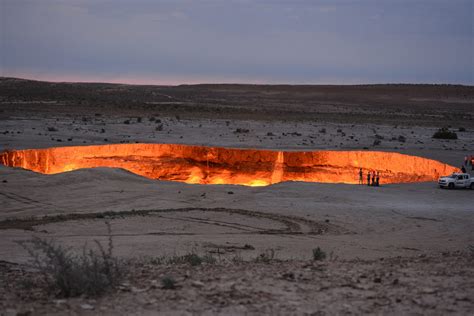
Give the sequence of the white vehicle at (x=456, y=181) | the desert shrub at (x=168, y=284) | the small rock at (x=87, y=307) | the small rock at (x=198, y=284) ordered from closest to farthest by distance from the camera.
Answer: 1. the small rock at (x=87, y=307)
2. the desert shrub at (x=168, y=284)
3. the small rock at (x=198, y=284)
4. the white vehicle at (x=456, y=181)

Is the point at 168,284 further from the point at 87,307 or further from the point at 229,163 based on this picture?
the point at 229,163

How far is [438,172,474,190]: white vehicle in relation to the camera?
27500mm

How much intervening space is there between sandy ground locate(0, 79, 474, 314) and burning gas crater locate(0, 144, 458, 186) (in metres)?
1.59

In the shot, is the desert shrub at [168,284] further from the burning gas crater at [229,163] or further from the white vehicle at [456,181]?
the burning gas crater at [229,163]

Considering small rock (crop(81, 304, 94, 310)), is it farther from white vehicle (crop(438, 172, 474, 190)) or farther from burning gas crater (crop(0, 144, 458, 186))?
burning gas crater (crop(0, 144, 458, 186))

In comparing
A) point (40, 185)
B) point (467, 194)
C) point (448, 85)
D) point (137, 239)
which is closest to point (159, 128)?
point (40, 185)

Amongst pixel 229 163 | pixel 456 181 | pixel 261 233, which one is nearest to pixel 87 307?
pixel 261 233

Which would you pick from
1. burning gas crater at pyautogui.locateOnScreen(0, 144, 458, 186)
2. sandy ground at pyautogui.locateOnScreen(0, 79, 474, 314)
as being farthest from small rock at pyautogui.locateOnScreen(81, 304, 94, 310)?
burning gas crater at pyautogui.locateOnScreen(0, 144, 458, 186)

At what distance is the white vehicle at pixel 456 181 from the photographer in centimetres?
2750

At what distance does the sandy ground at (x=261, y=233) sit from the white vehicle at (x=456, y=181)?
0.52m

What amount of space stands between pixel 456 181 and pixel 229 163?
1423cm

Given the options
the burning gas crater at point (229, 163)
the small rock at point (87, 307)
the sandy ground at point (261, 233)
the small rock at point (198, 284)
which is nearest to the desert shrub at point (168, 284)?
the sandy ground at point (261, 233)

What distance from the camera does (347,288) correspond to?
8.84 m

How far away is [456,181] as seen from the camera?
27656 millimetres
